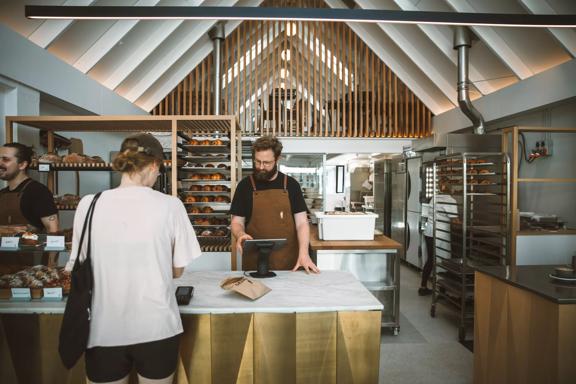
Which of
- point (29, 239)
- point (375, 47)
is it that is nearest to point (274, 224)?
point (29, 239)

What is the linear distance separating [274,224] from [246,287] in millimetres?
1179

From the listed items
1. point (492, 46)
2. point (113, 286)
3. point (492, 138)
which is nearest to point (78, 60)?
point (113, 286)

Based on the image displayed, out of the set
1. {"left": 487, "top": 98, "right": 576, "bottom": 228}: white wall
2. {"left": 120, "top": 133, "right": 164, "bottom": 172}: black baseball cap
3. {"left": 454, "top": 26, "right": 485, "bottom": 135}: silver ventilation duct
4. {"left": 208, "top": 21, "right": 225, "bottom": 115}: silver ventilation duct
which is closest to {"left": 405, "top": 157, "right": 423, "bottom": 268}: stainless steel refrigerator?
{"left": 454, "top": 26, "right": 485, "bottom": 135}: silver ventilation duct

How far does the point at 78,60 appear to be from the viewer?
4.69 m

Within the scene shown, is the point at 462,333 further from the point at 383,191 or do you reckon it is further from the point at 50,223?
the point at 383,191

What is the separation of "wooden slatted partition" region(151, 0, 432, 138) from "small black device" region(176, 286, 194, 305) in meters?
6.01

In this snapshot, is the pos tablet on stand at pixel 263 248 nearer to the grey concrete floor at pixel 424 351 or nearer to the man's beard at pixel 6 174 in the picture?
the grey concrete floor at pixel 424 351

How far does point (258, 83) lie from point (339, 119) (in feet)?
6.24

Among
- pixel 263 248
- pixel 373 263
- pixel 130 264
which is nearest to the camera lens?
pixel 130 264

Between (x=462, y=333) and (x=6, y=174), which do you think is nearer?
(x=6, y=174)

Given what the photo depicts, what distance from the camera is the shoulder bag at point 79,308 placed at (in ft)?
4.50

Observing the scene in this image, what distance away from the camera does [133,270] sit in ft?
4.49

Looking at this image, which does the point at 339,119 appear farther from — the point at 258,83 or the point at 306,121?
the point at 258,83

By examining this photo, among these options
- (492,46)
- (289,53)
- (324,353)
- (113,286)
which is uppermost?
(289,53)
